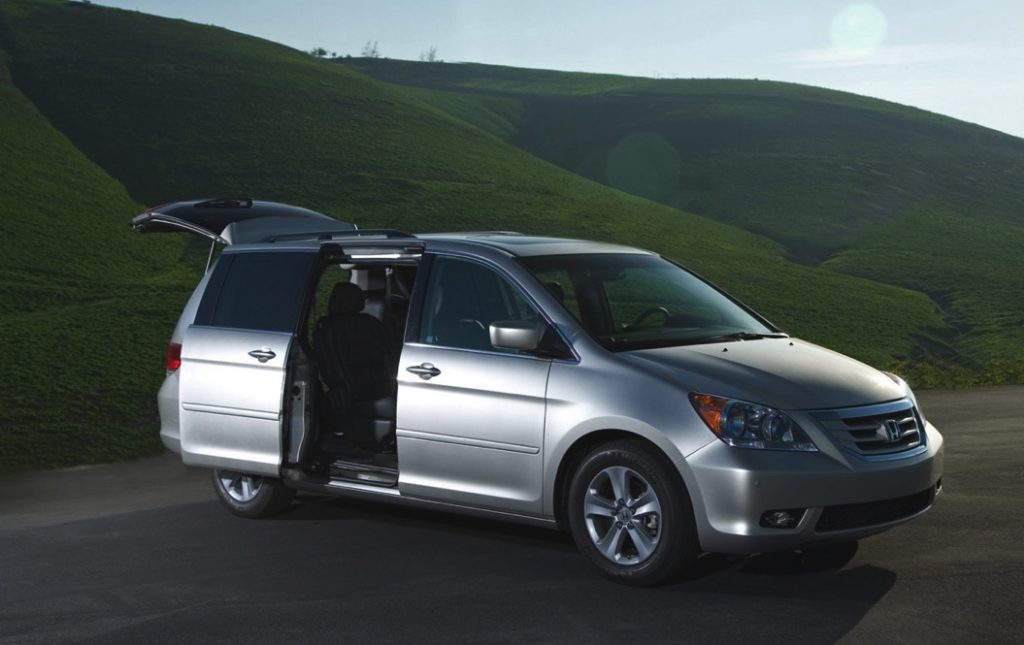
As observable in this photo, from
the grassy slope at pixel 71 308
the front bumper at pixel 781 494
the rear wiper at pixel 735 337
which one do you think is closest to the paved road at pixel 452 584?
the front bumper at pixel 781 494

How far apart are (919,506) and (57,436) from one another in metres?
13.1

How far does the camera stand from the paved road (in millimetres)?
6406

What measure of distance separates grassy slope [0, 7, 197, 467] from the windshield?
30.6ft

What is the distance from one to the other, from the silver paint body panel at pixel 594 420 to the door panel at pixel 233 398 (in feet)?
0.05

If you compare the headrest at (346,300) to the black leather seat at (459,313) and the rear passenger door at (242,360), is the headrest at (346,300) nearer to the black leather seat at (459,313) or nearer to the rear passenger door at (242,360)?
the rear passenger door at (242,360)

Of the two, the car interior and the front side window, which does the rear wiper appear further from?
the car interior

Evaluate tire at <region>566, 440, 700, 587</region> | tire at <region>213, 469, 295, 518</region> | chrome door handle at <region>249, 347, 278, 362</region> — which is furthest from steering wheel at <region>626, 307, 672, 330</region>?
tire at <region>213, 469, 295, 518</region>

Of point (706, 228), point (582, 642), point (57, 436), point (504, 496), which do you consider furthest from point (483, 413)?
point (706, 228)

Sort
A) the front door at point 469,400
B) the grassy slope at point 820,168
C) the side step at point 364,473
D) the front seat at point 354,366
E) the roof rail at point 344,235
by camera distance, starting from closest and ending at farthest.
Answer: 1. the front door at point 469,400
2. the side step at point 364,473
3. the roof rail at point 344,235
4. the front seat at point 354,366
5. the grassy slope at point 820,168

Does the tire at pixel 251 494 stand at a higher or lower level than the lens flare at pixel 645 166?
higher

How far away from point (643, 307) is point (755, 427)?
5.67 feet

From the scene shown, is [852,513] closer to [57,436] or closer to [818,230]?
[57,436]

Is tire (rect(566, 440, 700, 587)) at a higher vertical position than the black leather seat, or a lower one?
lower

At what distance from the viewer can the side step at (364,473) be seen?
849 centimetres
